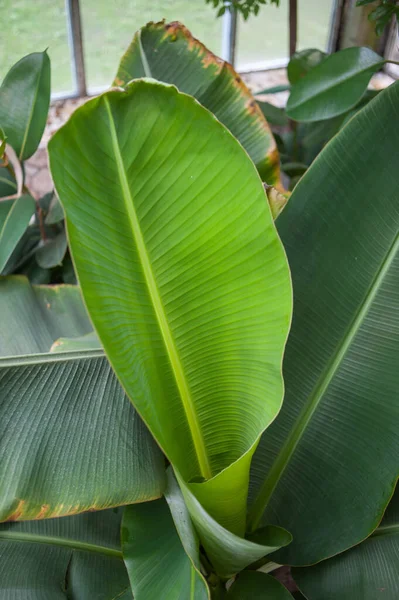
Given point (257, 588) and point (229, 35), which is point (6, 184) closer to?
point (257, 588)

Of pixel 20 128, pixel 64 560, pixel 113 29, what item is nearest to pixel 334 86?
pixel 20 128

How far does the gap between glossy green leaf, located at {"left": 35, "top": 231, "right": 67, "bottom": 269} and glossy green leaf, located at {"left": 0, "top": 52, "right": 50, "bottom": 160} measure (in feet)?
0.61

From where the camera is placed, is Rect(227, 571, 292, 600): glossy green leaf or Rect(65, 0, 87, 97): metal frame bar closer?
Rect(227, 571, 292, 600): glossy green leaf

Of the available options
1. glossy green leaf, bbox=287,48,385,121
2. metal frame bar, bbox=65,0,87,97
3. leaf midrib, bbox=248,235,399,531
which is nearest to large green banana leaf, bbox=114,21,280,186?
glossy green leaf, bbox=287,48,385,121

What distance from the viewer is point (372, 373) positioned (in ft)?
1.76

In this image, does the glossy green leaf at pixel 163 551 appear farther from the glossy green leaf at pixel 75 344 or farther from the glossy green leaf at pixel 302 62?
the glossy green leaf at pixel 302 62

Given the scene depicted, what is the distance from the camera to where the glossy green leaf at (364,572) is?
520 millimetres

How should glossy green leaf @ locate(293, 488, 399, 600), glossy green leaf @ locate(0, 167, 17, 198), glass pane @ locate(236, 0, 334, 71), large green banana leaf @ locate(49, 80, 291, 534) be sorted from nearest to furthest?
large green banana leaf @ locate(49, 80, 291, 534) → glossy green leaf @ locate(293, 488, 399, 600) → glossy green leaf @ locate(0, 167, 17, 198) → glass pane @ locate(236, 0, 334, 71)

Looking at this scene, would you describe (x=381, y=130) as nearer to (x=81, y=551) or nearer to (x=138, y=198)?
(x=138, y=198)

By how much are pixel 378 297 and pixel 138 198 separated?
283mm

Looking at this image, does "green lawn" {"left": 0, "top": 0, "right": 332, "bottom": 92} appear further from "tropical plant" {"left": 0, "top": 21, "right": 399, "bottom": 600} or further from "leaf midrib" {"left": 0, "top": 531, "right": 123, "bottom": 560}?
"leaf midrib" {"left": 0, "top": 531, "right": 123, "bottom": 560}

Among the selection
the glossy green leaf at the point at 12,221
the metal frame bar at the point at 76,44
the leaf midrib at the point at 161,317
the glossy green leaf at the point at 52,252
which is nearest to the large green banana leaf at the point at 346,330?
the leaf midrib at the point at 161,317

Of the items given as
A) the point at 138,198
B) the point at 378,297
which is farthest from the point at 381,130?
the point at 138,198

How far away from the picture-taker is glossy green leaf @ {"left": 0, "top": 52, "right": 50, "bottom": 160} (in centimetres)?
85
